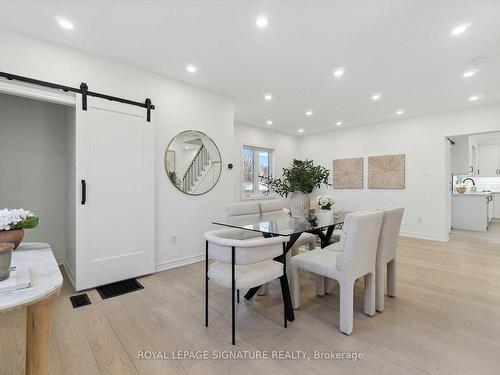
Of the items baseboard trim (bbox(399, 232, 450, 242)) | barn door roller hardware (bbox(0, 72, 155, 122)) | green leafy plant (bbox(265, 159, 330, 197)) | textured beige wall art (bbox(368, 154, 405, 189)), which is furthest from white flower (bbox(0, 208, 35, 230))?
baseboard trim (bbox(399, 232, 450, 242))

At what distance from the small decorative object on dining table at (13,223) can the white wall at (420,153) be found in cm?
625

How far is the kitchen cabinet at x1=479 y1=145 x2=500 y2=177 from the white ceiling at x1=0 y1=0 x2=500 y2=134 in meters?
4.61

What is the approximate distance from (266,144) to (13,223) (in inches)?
226

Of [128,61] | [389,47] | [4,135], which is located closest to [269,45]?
[389,47]

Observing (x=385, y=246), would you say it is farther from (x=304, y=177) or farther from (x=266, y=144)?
(x=266, y=144)

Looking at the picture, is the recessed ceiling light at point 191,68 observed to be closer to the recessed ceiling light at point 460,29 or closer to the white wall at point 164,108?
the white wall at point 164,108

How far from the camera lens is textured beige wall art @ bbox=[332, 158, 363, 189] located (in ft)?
20.4

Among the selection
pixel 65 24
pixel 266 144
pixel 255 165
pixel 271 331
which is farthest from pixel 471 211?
pixel 65 24

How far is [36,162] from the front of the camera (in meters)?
3.28

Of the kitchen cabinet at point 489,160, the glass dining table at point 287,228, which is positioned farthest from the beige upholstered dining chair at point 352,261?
the kitchen cabinet at point 489,160

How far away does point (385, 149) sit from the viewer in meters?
5.79

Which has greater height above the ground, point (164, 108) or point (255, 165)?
point (164, 108)

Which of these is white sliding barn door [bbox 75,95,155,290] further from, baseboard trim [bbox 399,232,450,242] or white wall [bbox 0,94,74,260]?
baseboard trim [bbox 399,232,450,242]

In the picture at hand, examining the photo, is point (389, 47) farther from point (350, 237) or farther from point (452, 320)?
point (452, 320)
